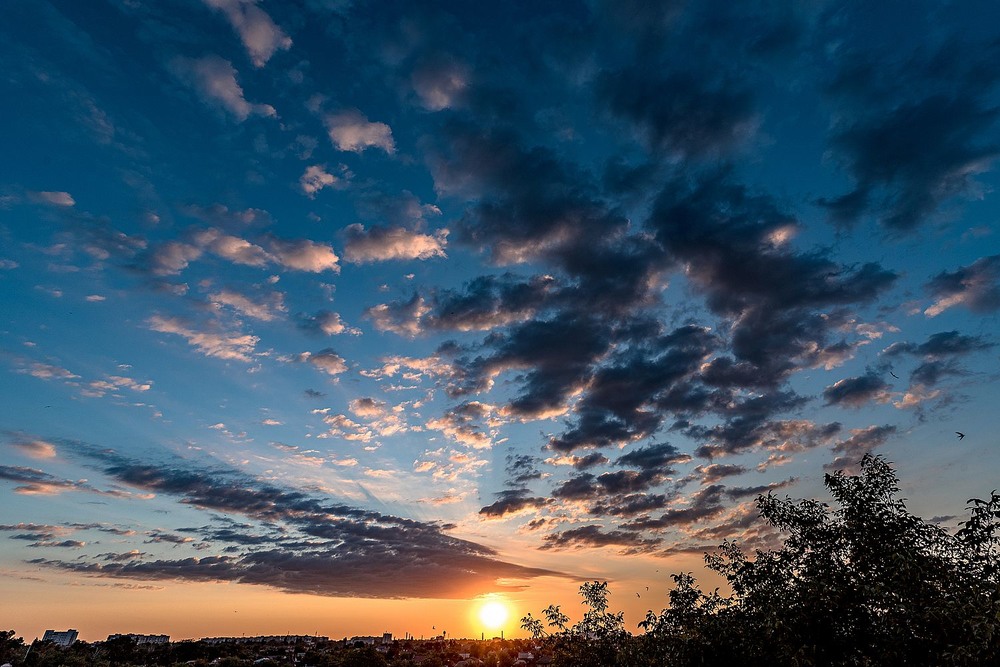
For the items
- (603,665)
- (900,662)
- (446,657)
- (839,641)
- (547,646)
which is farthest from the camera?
(446,657)

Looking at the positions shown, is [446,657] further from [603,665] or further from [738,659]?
[738,659]

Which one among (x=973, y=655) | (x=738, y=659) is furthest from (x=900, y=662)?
(x=738, y=659)

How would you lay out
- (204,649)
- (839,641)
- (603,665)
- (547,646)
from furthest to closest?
(204,649), (547,646), (603,665), (839,641)

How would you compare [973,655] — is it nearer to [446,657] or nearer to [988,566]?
[988,566]

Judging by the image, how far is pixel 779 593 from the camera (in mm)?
24562

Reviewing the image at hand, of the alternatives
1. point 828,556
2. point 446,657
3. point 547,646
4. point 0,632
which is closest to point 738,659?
point 828,556

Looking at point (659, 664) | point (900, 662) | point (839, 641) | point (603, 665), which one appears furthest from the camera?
point (603, 665)

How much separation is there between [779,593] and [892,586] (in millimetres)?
4953

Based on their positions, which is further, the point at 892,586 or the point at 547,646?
the point at 547,646

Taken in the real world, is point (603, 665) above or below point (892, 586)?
below

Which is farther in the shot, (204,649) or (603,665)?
(204,649)

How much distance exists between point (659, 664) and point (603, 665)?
869 cm

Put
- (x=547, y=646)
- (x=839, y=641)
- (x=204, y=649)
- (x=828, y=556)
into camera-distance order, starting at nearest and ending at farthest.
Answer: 1. (x=839, y=641)
2. (x=828, y=556)
3. (x=547, y=646)
4. (x=204, y=649)

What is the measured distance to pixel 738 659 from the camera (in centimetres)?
2558
